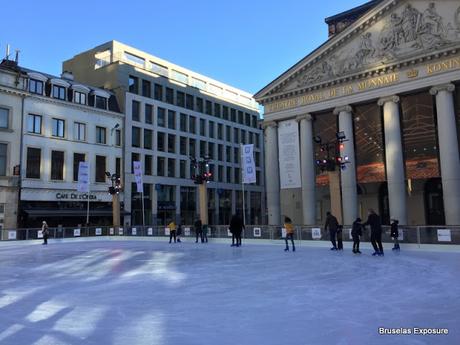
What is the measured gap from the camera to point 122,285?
11.1 metres

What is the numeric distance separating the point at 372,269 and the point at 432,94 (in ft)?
74.6

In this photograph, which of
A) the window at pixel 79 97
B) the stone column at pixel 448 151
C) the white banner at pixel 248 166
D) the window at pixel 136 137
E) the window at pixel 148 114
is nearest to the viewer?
the stone column at pixel 448 151

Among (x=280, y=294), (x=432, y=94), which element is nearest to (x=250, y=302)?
(x=280, y=294)

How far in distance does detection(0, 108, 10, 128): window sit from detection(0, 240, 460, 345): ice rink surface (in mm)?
29521

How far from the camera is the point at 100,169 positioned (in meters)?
48.9

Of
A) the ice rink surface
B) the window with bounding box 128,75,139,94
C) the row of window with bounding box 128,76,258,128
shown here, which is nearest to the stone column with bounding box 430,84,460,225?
the ice rink surface

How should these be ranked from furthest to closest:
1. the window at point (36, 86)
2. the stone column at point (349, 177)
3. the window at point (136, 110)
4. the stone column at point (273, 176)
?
the window at point (136, 110)
the window at point (36, 86)
the stone column at point (273, 176)
the stone column at point (349, 177)

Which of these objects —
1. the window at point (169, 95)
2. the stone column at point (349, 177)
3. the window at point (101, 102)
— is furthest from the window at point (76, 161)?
the stone column at point (349, 177)

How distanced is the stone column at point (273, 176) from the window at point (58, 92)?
862 inches

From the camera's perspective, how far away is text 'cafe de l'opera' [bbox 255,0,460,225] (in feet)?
103

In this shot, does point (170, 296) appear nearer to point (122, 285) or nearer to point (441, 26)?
point (122, 285)

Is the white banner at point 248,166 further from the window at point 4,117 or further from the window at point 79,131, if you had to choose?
the window at point 4,117

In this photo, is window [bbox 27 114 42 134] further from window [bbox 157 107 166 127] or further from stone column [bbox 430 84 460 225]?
stone column [bbox 430 84 460 225]

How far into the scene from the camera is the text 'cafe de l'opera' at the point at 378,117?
103ft
